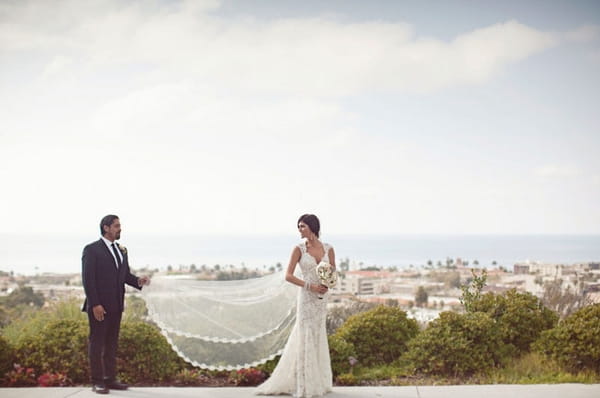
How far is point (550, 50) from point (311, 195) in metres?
63.9

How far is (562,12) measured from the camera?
11.6m

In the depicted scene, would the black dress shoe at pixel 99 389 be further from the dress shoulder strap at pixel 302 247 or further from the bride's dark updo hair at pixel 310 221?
the bride's dark updo hair at pixel 310 221

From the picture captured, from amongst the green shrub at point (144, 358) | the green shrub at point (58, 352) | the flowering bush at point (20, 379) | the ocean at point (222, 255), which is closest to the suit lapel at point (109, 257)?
the green shrub at point (144, 358)

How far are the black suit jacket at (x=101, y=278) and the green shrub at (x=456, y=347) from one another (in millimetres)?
3875

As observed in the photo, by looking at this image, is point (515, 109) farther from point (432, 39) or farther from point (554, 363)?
point (554, 363)

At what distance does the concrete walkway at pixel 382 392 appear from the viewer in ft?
22.0

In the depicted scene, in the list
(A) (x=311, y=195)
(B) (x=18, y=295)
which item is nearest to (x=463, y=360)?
(B) (x=18, y=295)

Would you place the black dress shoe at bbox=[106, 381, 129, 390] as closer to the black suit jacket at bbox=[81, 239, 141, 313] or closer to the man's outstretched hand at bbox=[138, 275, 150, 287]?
the black suit jacket at bbox=[81, 239, 141, 313]

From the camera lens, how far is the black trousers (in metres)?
7.05

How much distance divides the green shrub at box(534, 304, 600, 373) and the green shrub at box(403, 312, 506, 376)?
2.22 ft

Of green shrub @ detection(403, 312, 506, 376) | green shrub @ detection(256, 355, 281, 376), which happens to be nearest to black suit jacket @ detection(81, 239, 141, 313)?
green shrub @ detection(256, 355, 281, 376)

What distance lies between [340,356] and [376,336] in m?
0.78

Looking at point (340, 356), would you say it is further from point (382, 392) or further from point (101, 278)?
point (101, 278)

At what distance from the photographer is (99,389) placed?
7051 millimetres
